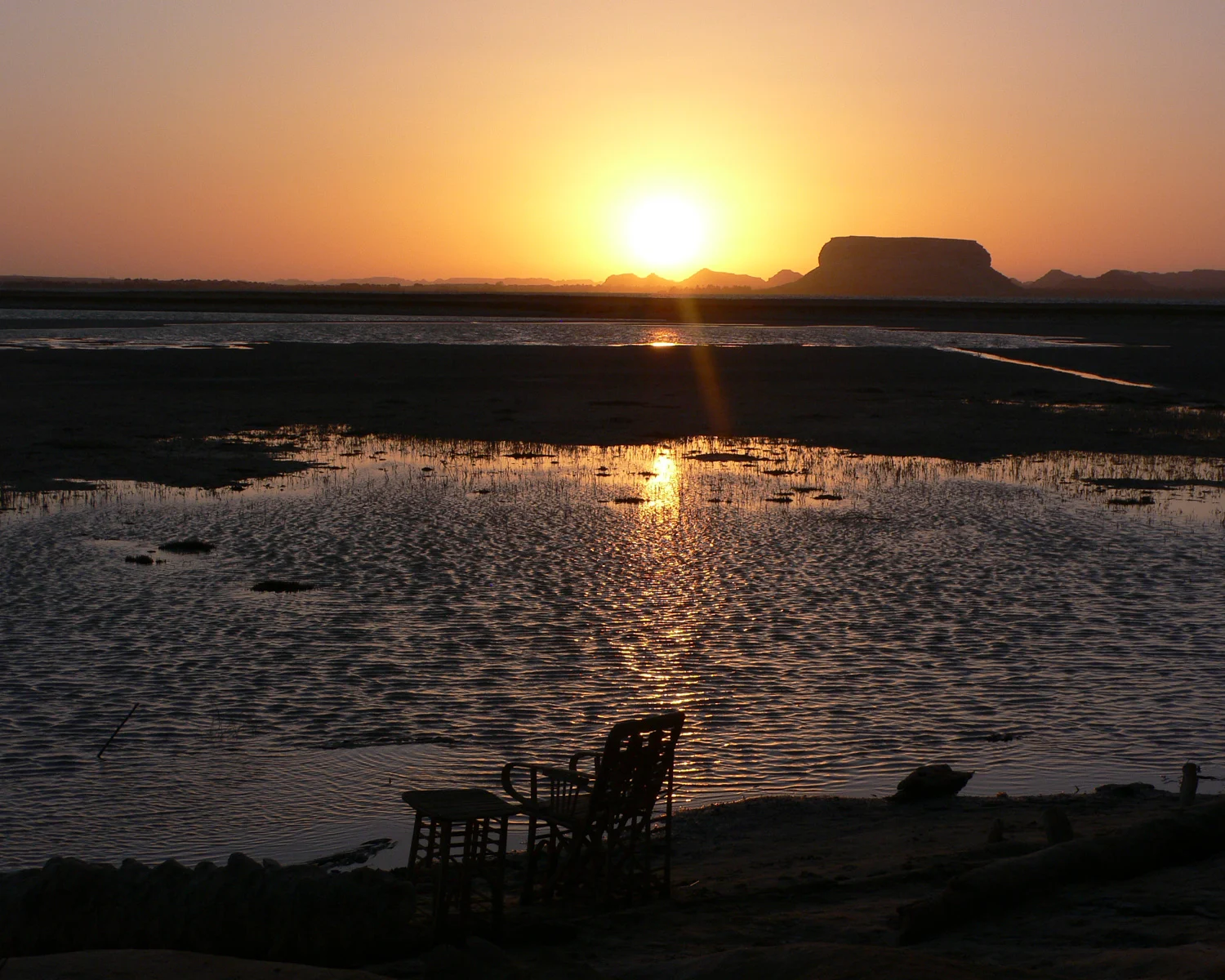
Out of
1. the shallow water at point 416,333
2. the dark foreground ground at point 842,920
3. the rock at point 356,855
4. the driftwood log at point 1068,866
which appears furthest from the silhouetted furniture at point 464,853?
the shallow water at point 416,333

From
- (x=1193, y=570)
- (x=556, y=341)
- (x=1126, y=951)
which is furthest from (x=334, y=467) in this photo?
(x=556, y=341)

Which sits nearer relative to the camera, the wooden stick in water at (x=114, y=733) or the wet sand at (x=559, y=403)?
the wooden stick in water at (x=114, y=733)

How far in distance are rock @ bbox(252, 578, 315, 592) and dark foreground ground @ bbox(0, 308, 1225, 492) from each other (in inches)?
367

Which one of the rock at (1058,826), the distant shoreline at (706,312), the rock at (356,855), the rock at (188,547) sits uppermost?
the distant shoreline at (706,312)

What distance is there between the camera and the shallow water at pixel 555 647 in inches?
436

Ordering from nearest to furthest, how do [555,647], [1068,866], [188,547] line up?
1. [1068,866]
2. [555,647]
3. [188,547]

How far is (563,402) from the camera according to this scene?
44.1m

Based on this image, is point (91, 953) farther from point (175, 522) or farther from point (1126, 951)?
point (175, 522)

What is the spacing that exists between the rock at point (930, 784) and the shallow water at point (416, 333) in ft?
201

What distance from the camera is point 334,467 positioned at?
29.0m

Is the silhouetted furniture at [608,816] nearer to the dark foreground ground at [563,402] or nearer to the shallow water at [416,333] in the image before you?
the dark foreground ground at [563,402]

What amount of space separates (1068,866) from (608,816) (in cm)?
295

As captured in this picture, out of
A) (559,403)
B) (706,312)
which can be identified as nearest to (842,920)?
(559,403)

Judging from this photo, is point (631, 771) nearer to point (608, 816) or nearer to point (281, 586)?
point (608, 816)
